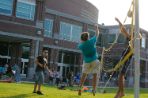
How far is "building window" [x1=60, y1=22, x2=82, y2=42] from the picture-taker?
4947 centimetres

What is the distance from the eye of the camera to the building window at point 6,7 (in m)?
38.5

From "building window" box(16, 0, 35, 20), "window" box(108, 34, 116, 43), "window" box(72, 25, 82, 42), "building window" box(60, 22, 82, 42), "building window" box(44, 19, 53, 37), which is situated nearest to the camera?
"building window" box(16, 0, 35, 20)

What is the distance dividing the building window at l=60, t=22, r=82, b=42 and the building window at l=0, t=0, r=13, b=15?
11359mm

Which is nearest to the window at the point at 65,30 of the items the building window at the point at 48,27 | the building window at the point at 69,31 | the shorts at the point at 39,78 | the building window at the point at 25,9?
the building window at the point at 69,31

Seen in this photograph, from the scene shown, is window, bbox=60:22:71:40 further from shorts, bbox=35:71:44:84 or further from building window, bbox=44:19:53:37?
shorts, bbox=35:71:44:84

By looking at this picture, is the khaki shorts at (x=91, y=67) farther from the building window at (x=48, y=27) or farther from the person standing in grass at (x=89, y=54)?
the building window at (x=48, y=27)

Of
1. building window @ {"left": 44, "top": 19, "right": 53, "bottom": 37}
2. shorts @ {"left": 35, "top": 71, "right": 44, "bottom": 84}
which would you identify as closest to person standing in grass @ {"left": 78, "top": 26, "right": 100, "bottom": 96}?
shorts @ {"left": 35, "top": 71, "right": 44, "bottom": 84}

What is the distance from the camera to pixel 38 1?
4084 centimetres

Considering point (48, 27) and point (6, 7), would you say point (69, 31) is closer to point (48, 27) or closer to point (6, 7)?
point (48, 27)

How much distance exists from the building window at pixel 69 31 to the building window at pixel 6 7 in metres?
11.4

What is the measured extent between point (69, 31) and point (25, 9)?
11648 mm

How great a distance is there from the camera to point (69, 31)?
50469 millimetres

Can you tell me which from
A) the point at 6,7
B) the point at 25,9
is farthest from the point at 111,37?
the point at 6,7

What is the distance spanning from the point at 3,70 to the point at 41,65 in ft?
78.0
